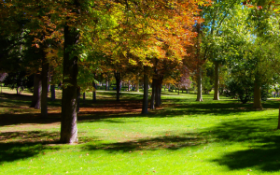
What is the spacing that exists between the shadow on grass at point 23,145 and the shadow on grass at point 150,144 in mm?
1902

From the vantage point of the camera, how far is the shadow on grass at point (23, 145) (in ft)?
28.1

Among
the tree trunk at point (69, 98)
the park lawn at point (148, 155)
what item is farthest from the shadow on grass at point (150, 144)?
the tree trunk at point (69, 98)

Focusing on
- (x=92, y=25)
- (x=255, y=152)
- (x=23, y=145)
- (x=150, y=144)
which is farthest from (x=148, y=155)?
(x=23, y=145)

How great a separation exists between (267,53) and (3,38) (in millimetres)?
20602

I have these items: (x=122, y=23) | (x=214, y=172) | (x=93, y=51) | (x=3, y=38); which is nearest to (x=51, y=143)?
(x=93, y=51)

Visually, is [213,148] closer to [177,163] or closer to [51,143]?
[177,163]

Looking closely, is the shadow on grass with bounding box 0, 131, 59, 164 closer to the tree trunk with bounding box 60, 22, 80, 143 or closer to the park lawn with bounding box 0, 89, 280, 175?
the park lawn with bounding box 0, 89, 280, 175

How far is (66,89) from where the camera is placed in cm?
1023

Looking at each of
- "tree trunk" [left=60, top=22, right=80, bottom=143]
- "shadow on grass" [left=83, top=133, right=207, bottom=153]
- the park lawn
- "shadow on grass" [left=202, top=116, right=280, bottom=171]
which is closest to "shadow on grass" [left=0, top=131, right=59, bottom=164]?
the park lawn

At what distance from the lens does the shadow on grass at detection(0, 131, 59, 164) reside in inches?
338

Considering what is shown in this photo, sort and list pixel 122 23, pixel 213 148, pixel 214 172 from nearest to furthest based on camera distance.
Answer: pixel 214 172
pixel 213 148
pixel 122 23

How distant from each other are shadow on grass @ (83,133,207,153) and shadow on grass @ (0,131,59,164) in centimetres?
190

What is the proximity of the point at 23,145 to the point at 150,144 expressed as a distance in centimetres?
513

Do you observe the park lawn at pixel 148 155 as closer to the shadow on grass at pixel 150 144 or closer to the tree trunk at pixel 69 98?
the shadow on grass at pixel 150 144
